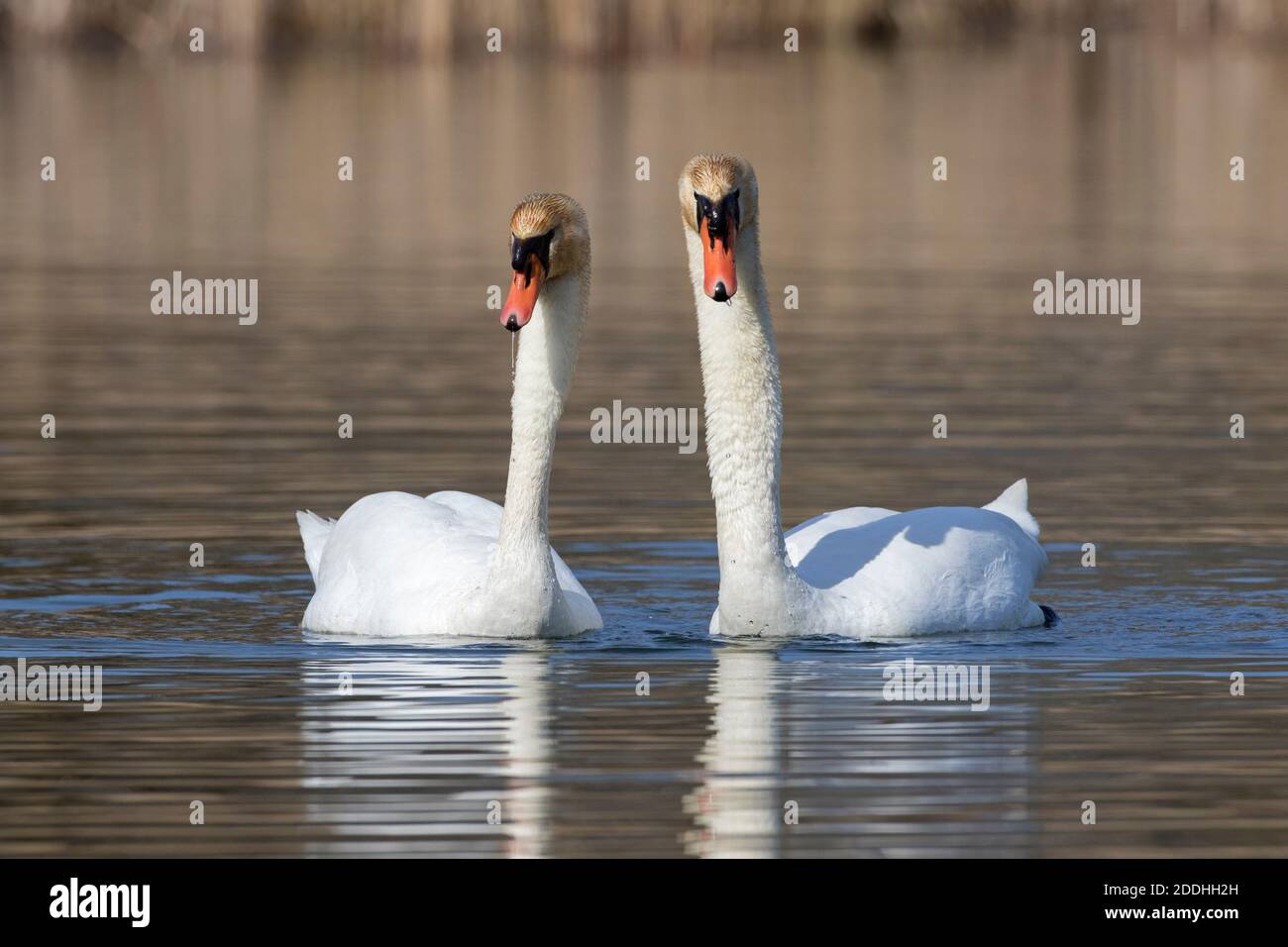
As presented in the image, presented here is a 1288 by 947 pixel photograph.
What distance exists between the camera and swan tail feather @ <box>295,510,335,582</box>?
13367 mm

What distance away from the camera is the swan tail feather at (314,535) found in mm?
13367

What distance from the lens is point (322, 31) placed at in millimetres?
45688

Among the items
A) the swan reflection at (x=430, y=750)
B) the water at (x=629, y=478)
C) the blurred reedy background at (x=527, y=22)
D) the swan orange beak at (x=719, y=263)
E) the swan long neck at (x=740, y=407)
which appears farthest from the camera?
the blurred reedy background at (x=527, y=22)

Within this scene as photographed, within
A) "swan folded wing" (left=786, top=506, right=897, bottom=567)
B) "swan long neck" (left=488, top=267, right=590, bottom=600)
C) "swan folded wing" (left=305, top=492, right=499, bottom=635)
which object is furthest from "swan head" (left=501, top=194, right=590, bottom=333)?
"swan folded wing" (left=786, top=506, right=897, bottom=567)

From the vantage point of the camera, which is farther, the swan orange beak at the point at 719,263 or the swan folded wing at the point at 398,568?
the swan folded wing at the point at 398,568

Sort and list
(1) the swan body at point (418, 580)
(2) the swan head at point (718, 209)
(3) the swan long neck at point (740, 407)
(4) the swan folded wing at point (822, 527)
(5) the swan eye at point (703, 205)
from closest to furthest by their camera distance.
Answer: (2) the swan head at point (718, 209)
(5) the swan eye at point (703, 205)
(3) the swan long neck at point (740, 407)
(1) the swan body at point (418, 580)
(4) the swan folded wing at point (822, 527)

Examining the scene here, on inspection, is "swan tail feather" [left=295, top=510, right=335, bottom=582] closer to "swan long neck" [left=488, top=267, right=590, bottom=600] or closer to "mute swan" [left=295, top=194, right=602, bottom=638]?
"mute swan" [left=295, top=194, right=602, bottom=638]

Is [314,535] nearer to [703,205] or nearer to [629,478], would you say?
[703,205]

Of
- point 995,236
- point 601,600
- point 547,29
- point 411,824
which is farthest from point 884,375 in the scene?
point 547,29

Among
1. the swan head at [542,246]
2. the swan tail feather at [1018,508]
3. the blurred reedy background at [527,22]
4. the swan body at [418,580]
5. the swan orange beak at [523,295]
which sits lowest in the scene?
the swan body at [418,580]

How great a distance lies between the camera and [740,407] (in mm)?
12031

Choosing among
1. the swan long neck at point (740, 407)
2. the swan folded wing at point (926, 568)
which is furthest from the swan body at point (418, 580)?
the swan folded wing at point (926, 568)

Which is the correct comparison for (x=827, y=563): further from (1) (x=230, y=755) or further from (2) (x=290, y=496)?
(2) (x=290, y=496)

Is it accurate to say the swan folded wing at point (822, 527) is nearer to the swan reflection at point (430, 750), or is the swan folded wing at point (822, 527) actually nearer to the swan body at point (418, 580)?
the swan body at point (418, 580)
